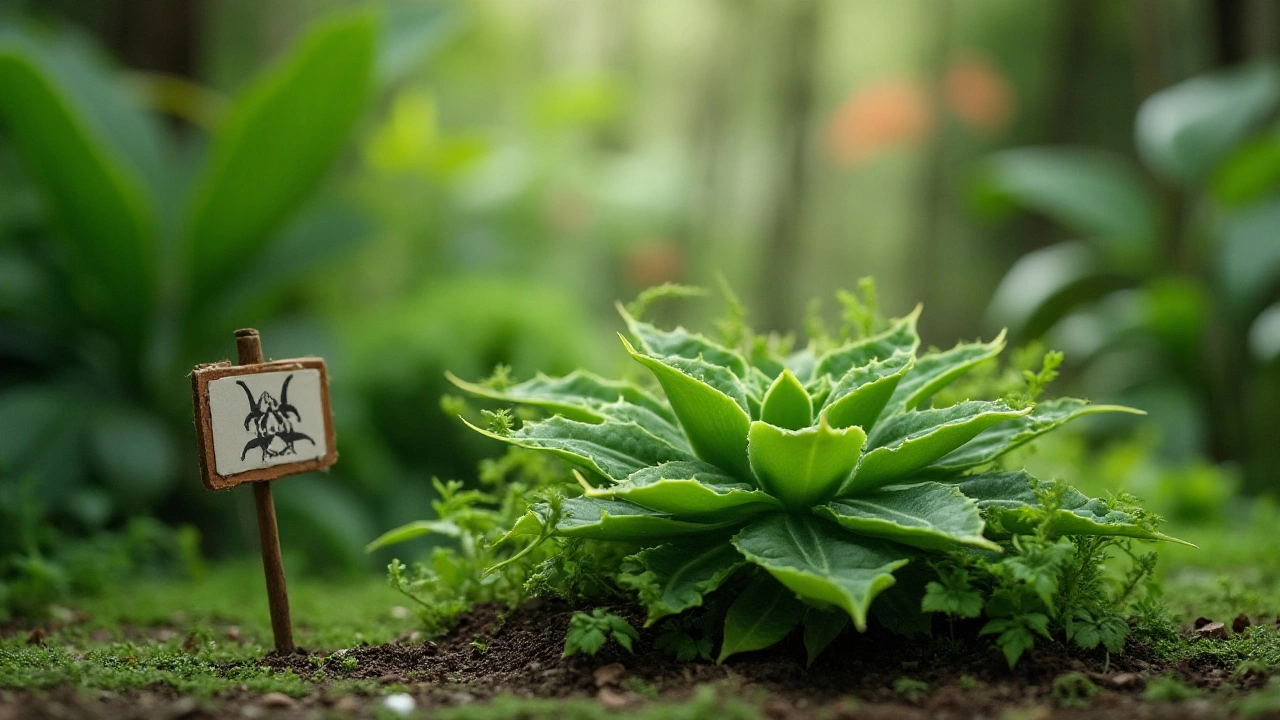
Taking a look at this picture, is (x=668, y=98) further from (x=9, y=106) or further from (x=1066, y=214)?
(x=9, y=106)

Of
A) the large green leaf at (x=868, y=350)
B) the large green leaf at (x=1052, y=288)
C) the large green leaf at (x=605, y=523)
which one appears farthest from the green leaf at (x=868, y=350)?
the large green leaf at (x=1052, y=288)

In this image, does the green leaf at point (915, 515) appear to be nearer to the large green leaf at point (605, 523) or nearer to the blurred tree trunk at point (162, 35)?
the large green leaf at point (605, 523)

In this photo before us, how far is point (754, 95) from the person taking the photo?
7.86 m

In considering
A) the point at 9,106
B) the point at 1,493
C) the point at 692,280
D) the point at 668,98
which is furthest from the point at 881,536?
the point at 668,98

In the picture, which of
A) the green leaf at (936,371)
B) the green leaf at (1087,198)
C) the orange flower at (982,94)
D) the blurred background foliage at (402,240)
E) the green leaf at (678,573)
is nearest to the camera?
the green leaf at (678,573)

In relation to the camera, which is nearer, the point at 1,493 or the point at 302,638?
the point at 302,638

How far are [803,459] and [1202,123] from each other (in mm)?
3187

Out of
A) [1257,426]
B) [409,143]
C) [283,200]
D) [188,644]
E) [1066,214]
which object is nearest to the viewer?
[188,644]

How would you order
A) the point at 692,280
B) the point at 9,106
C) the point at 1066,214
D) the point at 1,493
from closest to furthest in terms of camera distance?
the point at 1,493, the point at 9,106, the point at 1066,214, the point at 692,280

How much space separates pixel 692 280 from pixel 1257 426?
4.64 meters

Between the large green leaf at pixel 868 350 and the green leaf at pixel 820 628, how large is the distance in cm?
36

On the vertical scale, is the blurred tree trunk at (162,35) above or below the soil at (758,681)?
above

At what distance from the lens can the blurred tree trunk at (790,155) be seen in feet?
25.0

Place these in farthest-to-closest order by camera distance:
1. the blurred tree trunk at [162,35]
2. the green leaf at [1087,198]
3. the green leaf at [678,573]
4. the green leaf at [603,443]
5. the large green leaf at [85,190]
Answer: the green leaf at [1087,198] → the blurred tree trunk at [162,35] → the large green leaf at [85,190] → the green leaf at [603,443] → the green leaf at [678,573]
